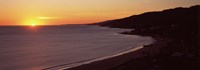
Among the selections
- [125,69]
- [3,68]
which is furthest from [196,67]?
[3,68]

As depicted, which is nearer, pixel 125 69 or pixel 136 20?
pixel 125 69

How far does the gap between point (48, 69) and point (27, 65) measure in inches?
153

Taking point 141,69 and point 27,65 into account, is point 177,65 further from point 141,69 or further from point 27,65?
point 27,65

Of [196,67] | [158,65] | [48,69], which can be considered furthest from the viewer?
[48,69]

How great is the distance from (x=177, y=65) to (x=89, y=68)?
27.0ft

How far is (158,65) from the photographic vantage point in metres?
15.3

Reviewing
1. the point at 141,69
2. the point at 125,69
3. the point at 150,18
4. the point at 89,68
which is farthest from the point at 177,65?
the point at 150,18

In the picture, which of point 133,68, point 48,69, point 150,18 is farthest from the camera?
point 150,18

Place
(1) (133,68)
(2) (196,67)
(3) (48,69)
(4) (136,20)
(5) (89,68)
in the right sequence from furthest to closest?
(4) (136,20) < (3) (48,69) < (5) (89,68) < (1) (133,68) < (2) (196,67)

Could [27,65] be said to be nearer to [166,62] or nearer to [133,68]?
[133,68]

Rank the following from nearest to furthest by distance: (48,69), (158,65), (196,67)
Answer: (196,67)
(158,65)
(48,69)

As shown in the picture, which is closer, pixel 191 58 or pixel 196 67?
pixel 196 67

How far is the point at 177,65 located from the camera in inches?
576

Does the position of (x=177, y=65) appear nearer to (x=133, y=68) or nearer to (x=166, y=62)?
(x=166, y=62)
